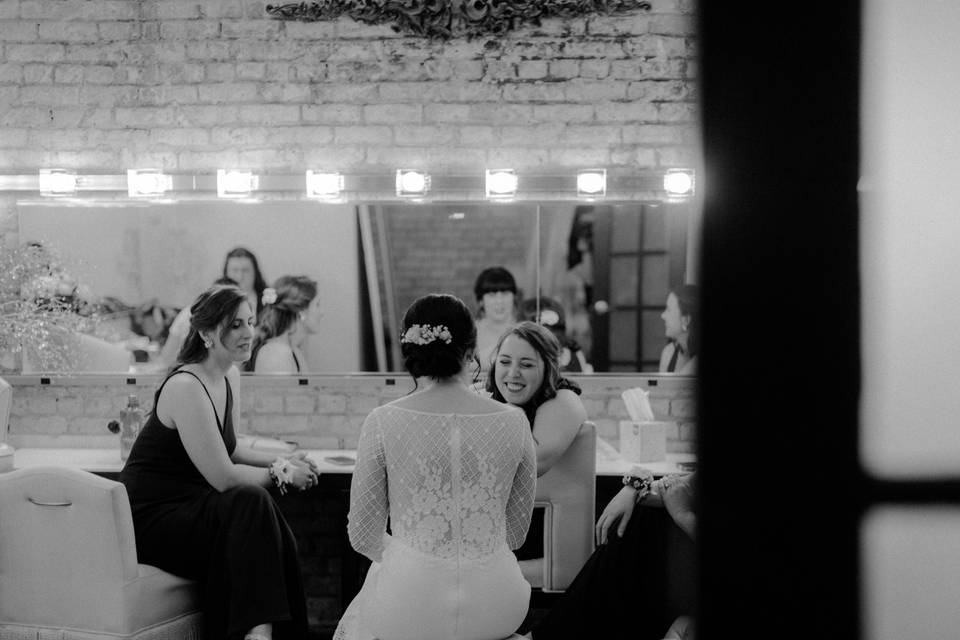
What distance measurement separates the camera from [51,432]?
3.98 meters

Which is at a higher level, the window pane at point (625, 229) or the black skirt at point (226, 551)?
the window pane at point (625, 229)

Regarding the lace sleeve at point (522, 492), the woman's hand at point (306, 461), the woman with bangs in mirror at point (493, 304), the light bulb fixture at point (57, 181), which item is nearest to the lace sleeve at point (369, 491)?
the lace sleeve at point (522, 492)

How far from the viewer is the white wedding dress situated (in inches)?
87.7

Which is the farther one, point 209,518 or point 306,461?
point 306,461

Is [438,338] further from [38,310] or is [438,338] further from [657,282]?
[38,310]

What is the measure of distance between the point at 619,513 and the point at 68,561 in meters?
1.52

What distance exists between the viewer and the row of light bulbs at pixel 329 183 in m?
3.83

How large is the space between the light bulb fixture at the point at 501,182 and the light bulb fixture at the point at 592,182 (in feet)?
0.86

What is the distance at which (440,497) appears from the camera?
2240 millimetres

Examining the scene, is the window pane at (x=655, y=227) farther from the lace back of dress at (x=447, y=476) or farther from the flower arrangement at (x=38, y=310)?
the flower arrangement at (x=38, y=310)

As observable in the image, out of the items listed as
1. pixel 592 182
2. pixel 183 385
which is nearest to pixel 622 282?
pixel 592 182

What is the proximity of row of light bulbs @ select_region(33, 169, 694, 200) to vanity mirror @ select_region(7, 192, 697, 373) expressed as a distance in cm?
5

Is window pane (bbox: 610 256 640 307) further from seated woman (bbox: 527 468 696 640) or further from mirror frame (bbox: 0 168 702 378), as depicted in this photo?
seated woman (bbox: 527 468 696 640)

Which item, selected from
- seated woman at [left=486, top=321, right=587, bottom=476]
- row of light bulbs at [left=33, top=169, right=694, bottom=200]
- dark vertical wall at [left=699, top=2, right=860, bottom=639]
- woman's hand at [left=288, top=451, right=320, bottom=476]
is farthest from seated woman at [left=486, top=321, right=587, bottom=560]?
dark vertical wall at [left=699, top=2, right=860, bottom=639]
